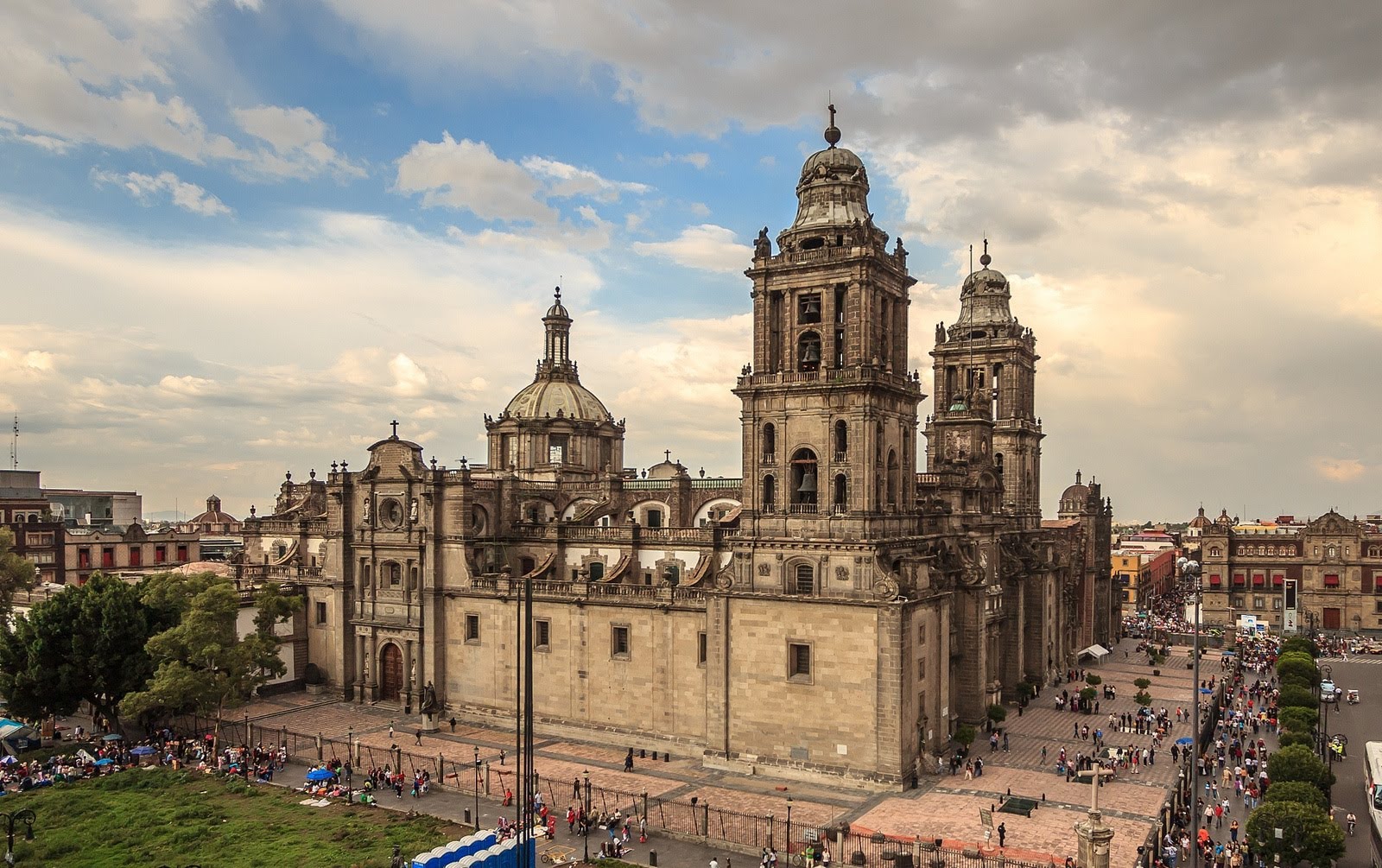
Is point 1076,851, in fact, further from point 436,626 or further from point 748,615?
point 436,626

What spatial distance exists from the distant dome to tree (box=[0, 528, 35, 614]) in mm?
32602

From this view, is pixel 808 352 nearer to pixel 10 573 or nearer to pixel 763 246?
pixel 763 246

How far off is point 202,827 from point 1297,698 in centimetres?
5567

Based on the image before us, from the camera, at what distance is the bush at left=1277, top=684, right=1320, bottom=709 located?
5503 centimetres

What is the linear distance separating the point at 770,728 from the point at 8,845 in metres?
29.8

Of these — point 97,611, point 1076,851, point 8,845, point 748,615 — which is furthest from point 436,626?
point 1076,851

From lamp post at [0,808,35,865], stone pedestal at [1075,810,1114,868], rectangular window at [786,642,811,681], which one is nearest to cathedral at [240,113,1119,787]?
rectangular window at [786,642,811,681]

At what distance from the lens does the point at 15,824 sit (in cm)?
3856

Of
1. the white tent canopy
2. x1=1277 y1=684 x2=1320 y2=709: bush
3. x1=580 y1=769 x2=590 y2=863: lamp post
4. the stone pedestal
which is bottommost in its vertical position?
the white tent canopy

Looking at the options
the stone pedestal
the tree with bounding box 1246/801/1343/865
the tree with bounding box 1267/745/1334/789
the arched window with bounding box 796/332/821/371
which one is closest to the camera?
the stone pedestal

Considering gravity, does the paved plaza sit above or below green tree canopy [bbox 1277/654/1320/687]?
below

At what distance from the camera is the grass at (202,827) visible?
35.3m

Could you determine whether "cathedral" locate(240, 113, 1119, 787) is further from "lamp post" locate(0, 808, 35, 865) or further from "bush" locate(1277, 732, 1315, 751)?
"lamp post" locate(0, 808, 35, 865)

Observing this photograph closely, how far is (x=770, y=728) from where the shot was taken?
1793 inches
